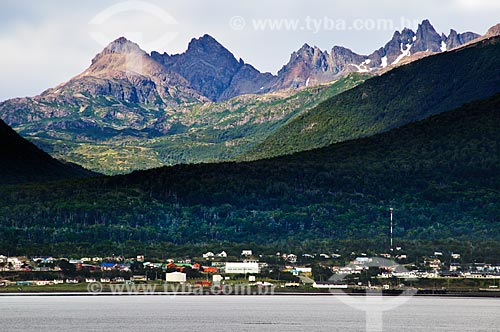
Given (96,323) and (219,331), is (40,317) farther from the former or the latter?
(219,331)

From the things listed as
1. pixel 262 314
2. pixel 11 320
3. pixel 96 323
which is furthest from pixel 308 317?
pixel 11 320

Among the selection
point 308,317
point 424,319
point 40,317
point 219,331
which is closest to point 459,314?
point 424,319

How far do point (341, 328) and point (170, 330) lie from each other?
87.8ft

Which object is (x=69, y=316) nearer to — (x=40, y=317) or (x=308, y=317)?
(x=40, y=317)

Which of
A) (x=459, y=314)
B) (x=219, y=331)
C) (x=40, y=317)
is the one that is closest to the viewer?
(x=219, y=331)

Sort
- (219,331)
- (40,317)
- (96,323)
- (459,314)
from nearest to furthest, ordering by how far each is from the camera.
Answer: (219,331) < (96,323) < (40,317) < (459,314)

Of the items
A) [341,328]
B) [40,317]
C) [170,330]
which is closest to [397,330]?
[341,328]

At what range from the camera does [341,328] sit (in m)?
169

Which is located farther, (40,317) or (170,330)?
(40,317)

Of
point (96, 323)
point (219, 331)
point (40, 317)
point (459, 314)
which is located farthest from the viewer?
point (459, 314)

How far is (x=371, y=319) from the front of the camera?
193250 millimetres

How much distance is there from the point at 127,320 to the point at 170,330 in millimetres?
22587

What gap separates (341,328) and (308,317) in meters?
21.6

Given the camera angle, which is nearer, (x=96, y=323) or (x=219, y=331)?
(x=219, y=331)
